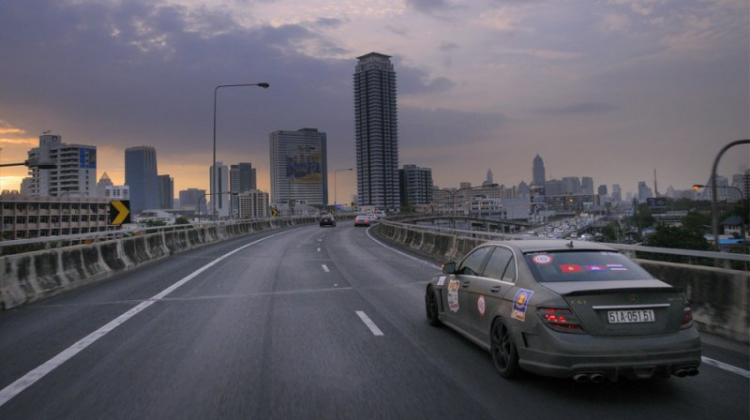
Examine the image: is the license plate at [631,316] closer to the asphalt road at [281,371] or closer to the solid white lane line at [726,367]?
the asphalt road at [281,371]

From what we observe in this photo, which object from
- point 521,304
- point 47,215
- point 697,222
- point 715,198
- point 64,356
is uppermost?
point 47,215

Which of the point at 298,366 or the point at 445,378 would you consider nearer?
the point at 445,378

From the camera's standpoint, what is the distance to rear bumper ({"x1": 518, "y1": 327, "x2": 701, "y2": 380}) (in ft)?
15.9

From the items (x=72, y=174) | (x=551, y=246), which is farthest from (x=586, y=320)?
(x=72, y=174)

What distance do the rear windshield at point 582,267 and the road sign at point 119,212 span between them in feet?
66.1

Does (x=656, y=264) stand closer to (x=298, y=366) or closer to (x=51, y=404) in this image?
(x=298, y=366)

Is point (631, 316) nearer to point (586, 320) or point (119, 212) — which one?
point (586, 320)

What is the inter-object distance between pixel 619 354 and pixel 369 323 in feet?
14.7

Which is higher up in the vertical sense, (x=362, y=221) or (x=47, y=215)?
(x=47, y=215)

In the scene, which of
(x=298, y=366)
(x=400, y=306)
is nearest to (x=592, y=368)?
(x=298, y=366)

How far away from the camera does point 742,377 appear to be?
18.3ft

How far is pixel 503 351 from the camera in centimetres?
573

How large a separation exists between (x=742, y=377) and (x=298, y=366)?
454 centimetres

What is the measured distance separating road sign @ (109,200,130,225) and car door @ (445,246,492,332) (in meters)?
18.3
